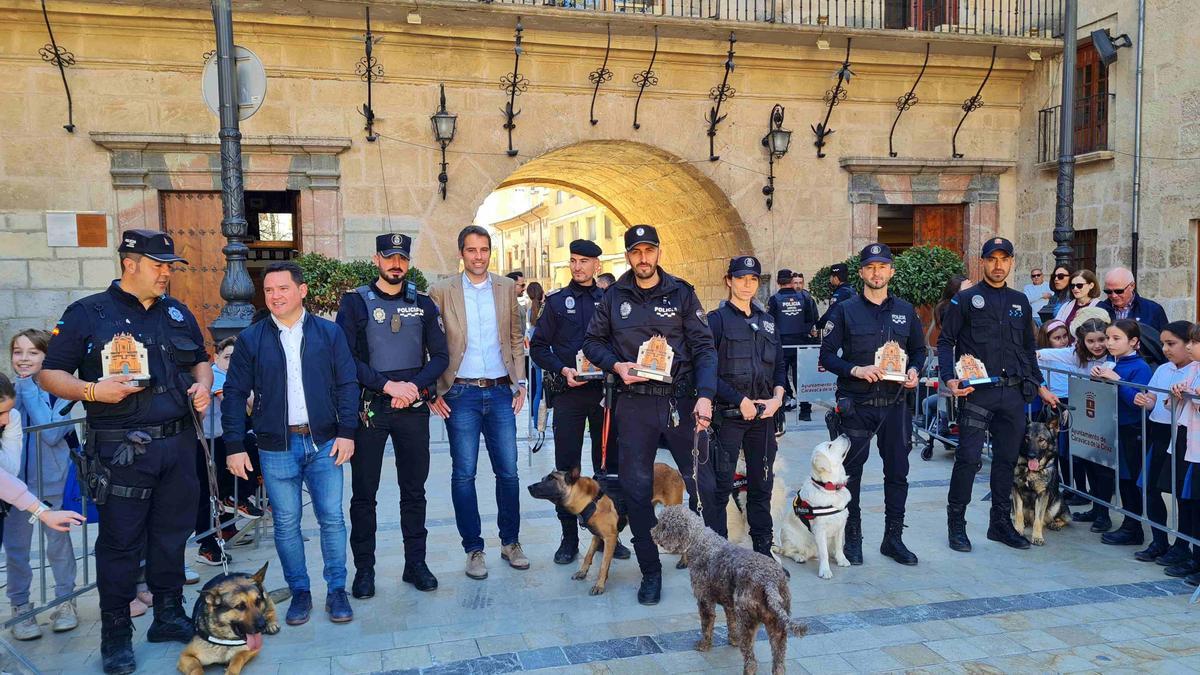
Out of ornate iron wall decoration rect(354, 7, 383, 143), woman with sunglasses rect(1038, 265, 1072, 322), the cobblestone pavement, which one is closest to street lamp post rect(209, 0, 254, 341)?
the cobblestone pavement

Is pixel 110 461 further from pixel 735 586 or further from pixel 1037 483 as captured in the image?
pixel 1037 483

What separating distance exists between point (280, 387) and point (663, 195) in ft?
39.0

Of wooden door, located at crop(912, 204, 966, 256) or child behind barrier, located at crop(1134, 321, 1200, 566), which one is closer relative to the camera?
child behind barrier, located at crop(1134, 321, 1200, 566)

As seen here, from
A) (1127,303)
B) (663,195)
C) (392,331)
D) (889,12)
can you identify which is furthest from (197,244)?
(889,12)

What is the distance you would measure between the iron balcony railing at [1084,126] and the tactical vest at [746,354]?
32.8 feet

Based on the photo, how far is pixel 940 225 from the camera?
51.1ft

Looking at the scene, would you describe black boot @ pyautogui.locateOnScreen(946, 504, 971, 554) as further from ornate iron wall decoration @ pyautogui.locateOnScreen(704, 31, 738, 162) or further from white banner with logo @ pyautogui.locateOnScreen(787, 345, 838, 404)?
ornate iron wall decoration @ pyautogui.locateOnScreen(704, 31, 738, 162)

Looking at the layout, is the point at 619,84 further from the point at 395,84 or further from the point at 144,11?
the point at 144,11

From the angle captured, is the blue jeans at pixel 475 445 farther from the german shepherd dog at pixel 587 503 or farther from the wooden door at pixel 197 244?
the wooden door at pixel 197 244

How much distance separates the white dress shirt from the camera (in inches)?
187

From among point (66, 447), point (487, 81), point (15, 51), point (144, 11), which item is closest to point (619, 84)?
point (487, 81)

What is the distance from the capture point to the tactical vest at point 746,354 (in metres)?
5.44

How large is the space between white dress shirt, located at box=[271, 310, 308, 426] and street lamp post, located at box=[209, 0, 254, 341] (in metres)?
3.86

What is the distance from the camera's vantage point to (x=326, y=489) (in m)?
4.88
